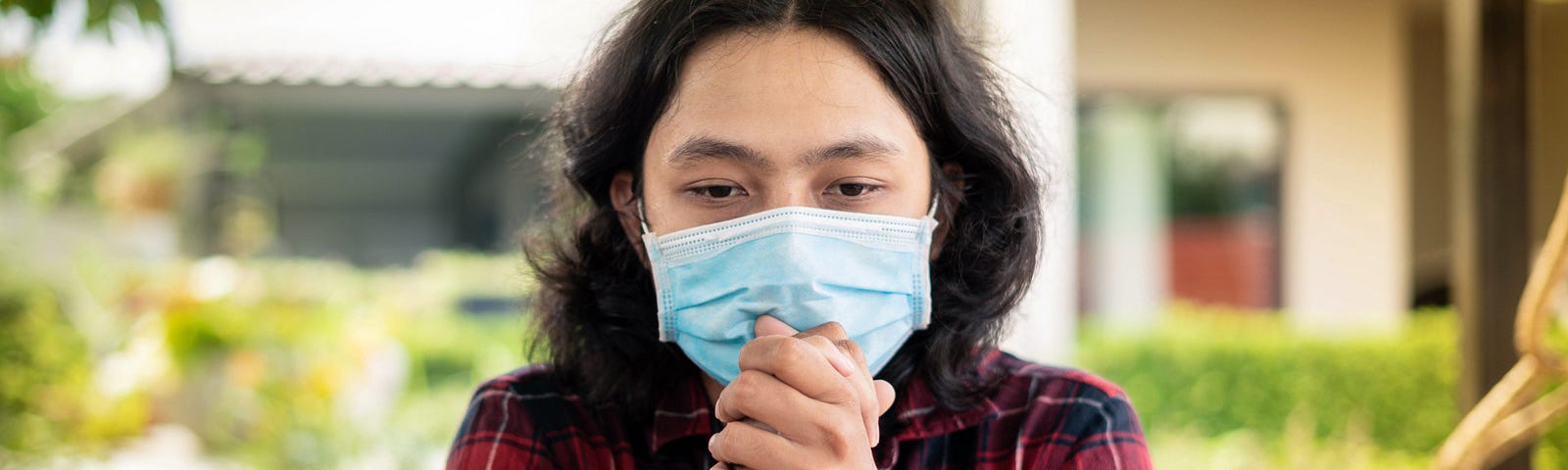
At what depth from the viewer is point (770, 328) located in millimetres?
1301

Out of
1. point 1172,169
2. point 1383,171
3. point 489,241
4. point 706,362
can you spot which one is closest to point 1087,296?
point 1172,169

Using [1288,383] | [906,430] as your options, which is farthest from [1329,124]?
[906,430]

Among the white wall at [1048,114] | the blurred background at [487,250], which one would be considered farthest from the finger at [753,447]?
the blurred background at [487,250]

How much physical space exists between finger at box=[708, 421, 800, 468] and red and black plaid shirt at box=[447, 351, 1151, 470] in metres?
0.35

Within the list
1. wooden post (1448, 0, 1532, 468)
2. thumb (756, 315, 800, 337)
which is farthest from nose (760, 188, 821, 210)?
wooden post (1448, 0, 1532, 468)

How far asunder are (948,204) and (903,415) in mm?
255

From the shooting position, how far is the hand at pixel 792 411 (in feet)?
3.74

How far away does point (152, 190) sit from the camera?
8.05m

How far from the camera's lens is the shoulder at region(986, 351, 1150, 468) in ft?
4.66

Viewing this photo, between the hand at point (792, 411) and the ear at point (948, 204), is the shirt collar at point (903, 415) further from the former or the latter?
the hand at point (792, 411)

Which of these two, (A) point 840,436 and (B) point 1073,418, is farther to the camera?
(B) point 1073,418

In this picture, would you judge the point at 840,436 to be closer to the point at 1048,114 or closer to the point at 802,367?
the point at 802,367

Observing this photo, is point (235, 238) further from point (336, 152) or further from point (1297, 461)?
point (1297, 461)

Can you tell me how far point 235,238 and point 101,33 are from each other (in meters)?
5.45
